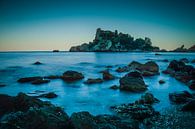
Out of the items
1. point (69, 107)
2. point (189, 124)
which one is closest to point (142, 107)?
point (189, 124)

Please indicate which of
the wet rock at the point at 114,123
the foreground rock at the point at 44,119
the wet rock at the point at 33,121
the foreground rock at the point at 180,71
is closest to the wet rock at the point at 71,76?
the foreground rock at the point at 180,71

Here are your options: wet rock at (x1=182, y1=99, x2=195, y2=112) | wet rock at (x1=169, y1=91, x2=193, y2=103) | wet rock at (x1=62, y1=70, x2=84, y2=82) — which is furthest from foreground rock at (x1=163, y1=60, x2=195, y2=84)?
wet rock at (x1=182, y1=99, x2=195, y2=112)

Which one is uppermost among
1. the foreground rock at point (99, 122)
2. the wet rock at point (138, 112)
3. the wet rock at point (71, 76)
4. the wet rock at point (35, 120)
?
the wet rock at point (35, 120)

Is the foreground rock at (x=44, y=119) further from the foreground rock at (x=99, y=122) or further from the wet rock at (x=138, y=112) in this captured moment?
the wet rock at (x=138, y=112)

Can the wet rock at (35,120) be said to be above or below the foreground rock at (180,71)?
above

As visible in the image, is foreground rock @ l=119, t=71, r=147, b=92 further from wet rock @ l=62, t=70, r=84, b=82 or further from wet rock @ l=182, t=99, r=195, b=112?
wet rock @ l=62, t=70, r=84, b=82

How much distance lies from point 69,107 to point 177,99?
8.02 meters

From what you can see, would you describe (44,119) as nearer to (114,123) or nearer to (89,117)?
(89,117)

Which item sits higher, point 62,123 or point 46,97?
point 62,123

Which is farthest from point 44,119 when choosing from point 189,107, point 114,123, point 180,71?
point 180,71

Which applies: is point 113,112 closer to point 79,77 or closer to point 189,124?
point 189,124

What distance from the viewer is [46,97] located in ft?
57.3

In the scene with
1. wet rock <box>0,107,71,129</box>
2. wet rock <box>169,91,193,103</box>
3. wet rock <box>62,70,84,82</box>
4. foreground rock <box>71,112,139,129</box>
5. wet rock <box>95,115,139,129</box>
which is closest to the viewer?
wet rock <box>0,107,71,129</box>

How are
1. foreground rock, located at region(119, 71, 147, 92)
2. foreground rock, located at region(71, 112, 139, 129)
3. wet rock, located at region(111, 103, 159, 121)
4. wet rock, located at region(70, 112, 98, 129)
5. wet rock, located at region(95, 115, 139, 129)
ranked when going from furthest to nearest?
foreground rock, located at region(119, 71, 147, 92) < wet rock, located at region(111, 103, 159, 121) < wet rock, located at region(95, 115, 139, 129) < foreground rock, located at region(71, 112, 139, 129) < wet rock, located at region(70, 112, 98, 129)
